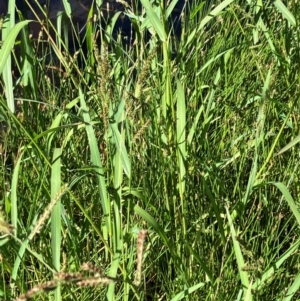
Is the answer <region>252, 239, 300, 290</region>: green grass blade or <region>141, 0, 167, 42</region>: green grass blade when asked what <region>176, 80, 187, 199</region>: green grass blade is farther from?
<region>252, 239, 300, 290</region>: green grass blade

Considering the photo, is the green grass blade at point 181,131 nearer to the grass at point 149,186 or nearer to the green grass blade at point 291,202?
the grass at point 149,186

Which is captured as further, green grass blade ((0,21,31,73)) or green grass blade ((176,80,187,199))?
green grass blade ((176,80,187,199))

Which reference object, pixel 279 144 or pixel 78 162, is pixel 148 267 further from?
pixel 279 144

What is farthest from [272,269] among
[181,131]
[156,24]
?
[156,24]

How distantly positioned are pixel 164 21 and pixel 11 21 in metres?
0.33

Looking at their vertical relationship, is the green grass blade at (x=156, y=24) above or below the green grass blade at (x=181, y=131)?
above

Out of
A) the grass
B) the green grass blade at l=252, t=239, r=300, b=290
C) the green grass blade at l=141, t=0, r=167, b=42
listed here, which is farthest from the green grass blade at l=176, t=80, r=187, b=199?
the green grass blade at l=252, t=239, r=300, b=290

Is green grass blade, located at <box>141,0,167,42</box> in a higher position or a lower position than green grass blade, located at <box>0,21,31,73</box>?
higher

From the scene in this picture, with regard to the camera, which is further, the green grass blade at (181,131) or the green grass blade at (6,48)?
the green grass blade at (181,131)

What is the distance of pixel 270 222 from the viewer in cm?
153

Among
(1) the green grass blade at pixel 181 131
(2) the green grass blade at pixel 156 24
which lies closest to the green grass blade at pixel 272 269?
(1) the green grass blade at pixel 181 131

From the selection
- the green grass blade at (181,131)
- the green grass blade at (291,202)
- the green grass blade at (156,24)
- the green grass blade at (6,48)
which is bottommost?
the green grass blade at (291,202)

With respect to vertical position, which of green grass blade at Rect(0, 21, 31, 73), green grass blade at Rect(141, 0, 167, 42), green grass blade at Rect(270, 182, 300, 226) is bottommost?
green grass blade at Rect(270, 182, 300, 226)

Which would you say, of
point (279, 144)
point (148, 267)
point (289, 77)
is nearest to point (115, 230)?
point (148, 267)
